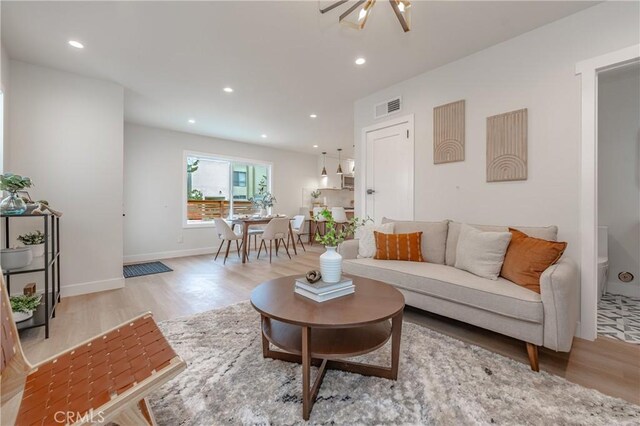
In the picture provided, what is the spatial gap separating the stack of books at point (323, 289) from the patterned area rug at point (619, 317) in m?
2.23

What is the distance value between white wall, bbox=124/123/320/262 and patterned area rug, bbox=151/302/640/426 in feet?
13.1

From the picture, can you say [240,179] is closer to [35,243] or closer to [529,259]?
[35,243]

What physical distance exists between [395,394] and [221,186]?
5.74 m

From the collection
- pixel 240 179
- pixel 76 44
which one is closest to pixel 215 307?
pixel 76 44

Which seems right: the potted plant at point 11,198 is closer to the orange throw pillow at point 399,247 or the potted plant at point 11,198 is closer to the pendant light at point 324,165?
the orange throw pillow at point 399,247

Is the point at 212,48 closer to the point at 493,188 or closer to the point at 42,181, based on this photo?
the point at 42,181

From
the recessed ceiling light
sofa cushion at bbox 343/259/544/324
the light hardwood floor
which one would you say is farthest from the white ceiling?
the light hardwood floor

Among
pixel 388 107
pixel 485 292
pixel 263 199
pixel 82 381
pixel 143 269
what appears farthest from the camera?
pixel 263 199

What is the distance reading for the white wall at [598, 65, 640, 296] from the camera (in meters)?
3.06

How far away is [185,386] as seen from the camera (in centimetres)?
153

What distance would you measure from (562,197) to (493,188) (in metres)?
0.53

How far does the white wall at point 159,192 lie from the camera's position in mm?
5004

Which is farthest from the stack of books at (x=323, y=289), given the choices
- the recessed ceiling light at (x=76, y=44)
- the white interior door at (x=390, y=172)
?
the recessed ceiling light at (x=76, y=44)

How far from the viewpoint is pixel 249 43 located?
2615 mm
